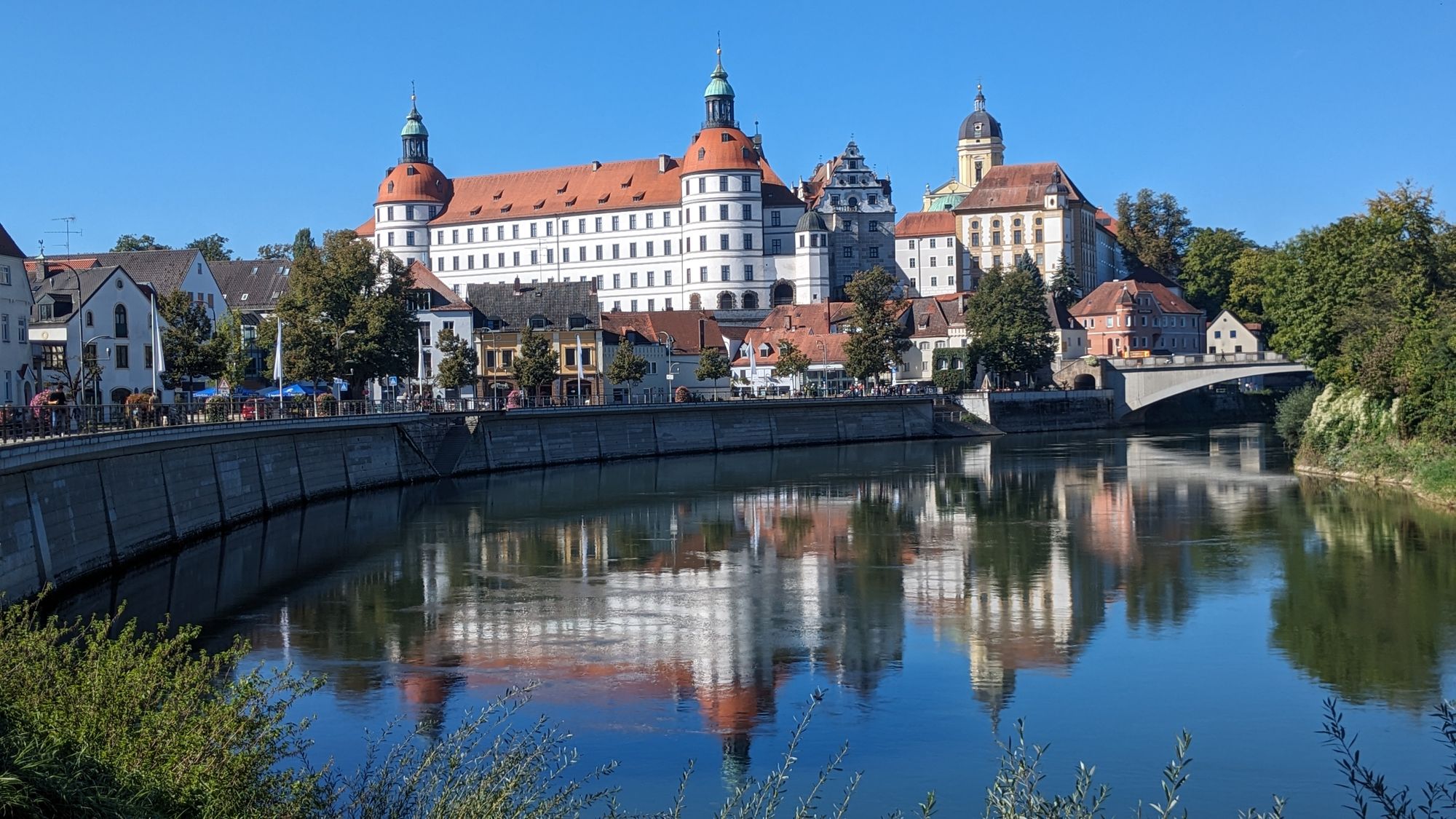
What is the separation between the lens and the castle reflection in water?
24203 mm

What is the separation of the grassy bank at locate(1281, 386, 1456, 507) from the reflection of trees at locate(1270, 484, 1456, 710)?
226cm

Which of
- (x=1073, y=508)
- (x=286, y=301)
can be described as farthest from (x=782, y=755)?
(x=286, y=301)

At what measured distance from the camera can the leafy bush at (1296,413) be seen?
63.9 m

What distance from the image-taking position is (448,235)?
143 m

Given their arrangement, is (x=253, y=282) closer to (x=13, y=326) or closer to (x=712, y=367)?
(x=712, y=367)

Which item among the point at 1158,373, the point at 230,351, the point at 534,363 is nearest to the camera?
the point at 230,351

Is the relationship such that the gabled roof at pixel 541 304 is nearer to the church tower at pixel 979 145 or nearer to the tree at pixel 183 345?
the tree at pixel 183 345

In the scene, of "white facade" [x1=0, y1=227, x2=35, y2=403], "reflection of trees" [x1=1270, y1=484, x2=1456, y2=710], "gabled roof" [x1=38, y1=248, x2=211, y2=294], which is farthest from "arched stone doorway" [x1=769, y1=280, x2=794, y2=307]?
"reflection of trees" [x1=1270, y1=484, x2=1456, y2=710]

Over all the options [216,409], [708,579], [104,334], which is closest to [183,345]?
[104,334]

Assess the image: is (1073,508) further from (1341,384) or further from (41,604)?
(41,604)

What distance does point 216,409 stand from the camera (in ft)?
147

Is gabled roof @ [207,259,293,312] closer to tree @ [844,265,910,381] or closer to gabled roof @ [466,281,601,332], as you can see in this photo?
gabled roof @ [466,281,601,332]

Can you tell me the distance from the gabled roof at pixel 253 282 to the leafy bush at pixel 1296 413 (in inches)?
2165

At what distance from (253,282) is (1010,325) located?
4835 centimetres
